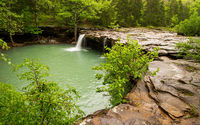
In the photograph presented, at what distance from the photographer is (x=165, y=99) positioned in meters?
3.87

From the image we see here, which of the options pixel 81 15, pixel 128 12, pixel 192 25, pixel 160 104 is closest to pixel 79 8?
pixel 81 15

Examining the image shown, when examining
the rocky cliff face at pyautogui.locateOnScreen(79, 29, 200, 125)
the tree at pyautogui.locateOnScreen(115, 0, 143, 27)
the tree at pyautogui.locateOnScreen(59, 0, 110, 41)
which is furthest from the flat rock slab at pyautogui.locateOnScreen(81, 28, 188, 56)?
the tree at pyautogui.locateOnScreen(115, 0, 143, 27)

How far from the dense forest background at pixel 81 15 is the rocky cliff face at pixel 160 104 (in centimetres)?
818

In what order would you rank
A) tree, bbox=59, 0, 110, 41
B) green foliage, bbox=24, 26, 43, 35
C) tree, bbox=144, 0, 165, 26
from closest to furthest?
green foliage, bbox=24, 26, 43, 35 < tree, bbox=59, 0, 110, 41 < tree, bbox=144, 0, 165, 26

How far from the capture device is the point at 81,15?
22672mm

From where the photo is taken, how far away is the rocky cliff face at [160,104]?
3060 millimetres

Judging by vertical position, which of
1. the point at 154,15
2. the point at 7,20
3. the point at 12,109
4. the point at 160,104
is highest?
the point at 154,15

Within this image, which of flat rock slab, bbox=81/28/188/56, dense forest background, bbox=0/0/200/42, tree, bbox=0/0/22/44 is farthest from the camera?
dense forest background, bbox=0/0/200/42

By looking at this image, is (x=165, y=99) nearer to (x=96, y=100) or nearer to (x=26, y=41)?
(x=96, y=100)

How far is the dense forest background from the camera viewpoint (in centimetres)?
1421

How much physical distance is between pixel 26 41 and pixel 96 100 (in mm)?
21550

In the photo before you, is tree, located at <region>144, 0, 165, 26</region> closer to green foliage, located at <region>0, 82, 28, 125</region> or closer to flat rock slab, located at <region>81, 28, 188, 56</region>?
flat rock slab, located at <region>81, 28, 188, 56</region>

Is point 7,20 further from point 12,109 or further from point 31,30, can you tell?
point 12,109

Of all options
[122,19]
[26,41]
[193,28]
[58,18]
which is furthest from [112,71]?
[122,19]
